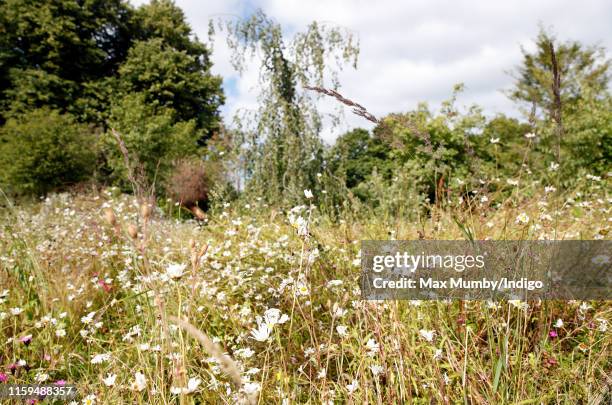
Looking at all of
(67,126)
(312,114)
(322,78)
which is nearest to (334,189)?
(312,114)

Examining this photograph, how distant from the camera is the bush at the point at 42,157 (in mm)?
9727

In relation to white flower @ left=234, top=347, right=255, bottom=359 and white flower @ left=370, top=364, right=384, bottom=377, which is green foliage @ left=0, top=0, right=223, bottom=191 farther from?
white flower @ left=370, top=364, right=384, bottom=377

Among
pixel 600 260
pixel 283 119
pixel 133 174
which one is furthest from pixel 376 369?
pixel 283 119

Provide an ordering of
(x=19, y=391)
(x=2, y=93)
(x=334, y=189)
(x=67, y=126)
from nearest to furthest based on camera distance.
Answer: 1. (x=19, y=391)
2. (x=334, y=189)
3. (x=67, y=126)
4. (x=2, y=93)

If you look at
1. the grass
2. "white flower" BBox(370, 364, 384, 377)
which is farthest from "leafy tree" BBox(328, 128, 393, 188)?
"white flower" BBox(370, 364, 384, 377)

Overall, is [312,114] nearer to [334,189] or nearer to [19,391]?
[334,189]

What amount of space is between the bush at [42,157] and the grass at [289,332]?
8.05 metres

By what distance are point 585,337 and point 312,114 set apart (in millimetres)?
4838

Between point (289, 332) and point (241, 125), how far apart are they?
4.81 metres

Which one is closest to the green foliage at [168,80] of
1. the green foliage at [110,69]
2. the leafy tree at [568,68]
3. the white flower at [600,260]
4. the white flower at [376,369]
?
the green foliage at [110,69]

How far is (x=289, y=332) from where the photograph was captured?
1420 millimetres

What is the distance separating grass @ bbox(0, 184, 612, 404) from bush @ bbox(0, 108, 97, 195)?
26.4 feet

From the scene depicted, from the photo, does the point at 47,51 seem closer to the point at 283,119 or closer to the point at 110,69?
the point at 110,69

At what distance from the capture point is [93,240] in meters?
3.29
